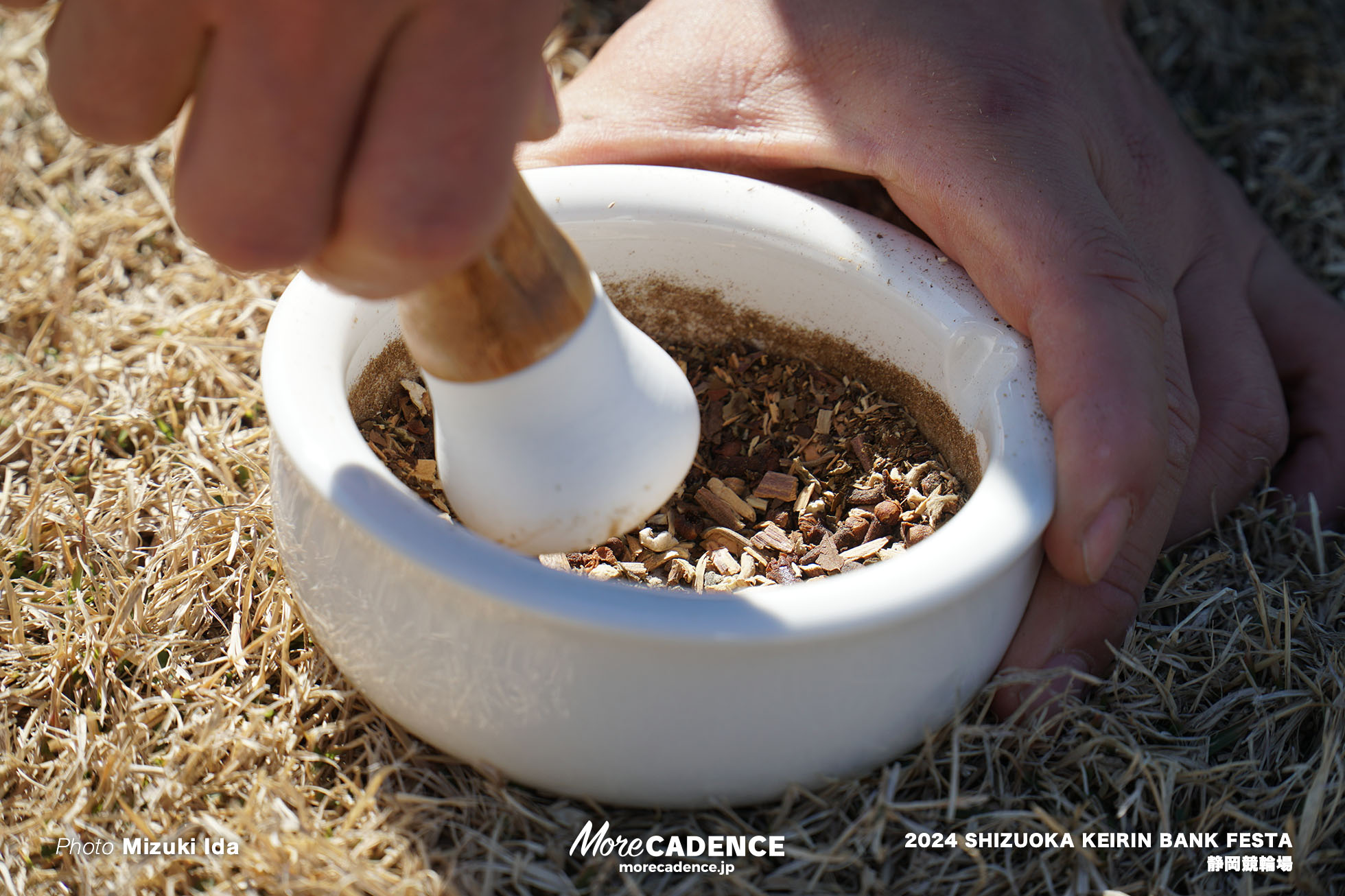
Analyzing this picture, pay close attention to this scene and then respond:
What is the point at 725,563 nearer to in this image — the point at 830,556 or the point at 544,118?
the point at 830,556

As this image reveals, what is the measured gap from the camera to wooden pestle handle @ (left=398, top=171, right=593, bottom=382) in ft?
2.82

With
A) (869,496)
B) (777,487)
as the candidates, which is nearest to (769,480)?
(777,487)

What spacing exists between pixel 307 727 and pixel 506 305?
553mm

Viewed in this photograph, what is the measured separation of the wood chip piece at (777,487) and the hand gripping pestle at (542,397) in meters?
0.25

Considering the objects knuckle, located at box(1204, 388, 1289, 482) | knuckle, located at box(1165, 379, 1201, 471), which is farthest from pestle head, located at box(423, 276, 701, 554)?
knuckle, located at box(1204, 388, 1289, 482)

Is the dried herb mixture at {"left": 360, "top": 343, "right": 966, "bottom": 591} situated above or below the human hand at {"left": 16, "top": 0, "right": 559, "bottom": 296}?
below

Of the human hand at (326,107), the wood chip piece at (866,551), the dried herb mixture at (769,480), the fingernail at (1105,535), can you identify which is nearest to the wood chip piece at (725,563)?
the dried herb mixture at (769,480)

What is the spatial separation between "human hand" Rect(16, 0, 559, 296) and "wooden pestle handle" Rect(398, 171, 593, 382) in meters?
0.11

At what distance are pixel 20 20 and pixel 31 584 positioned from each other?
1.46 metres

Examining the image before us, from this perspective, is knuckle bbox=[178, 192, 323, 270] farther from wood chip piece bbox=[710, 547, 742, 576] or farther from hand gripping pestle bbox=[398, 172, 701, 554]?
wood chip piece bbox=[710, 547, 742, 576]

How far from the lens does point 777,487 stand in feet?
4.23

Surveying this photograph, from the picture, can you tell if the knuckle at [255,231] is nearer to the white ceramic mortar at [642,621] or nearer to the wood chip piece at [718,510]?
the white ceramic mortar at [642,621]

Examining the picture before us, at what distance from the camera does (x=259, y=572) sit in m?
1.30

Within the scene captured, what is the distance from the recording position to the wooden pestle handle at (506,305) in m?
0.86
